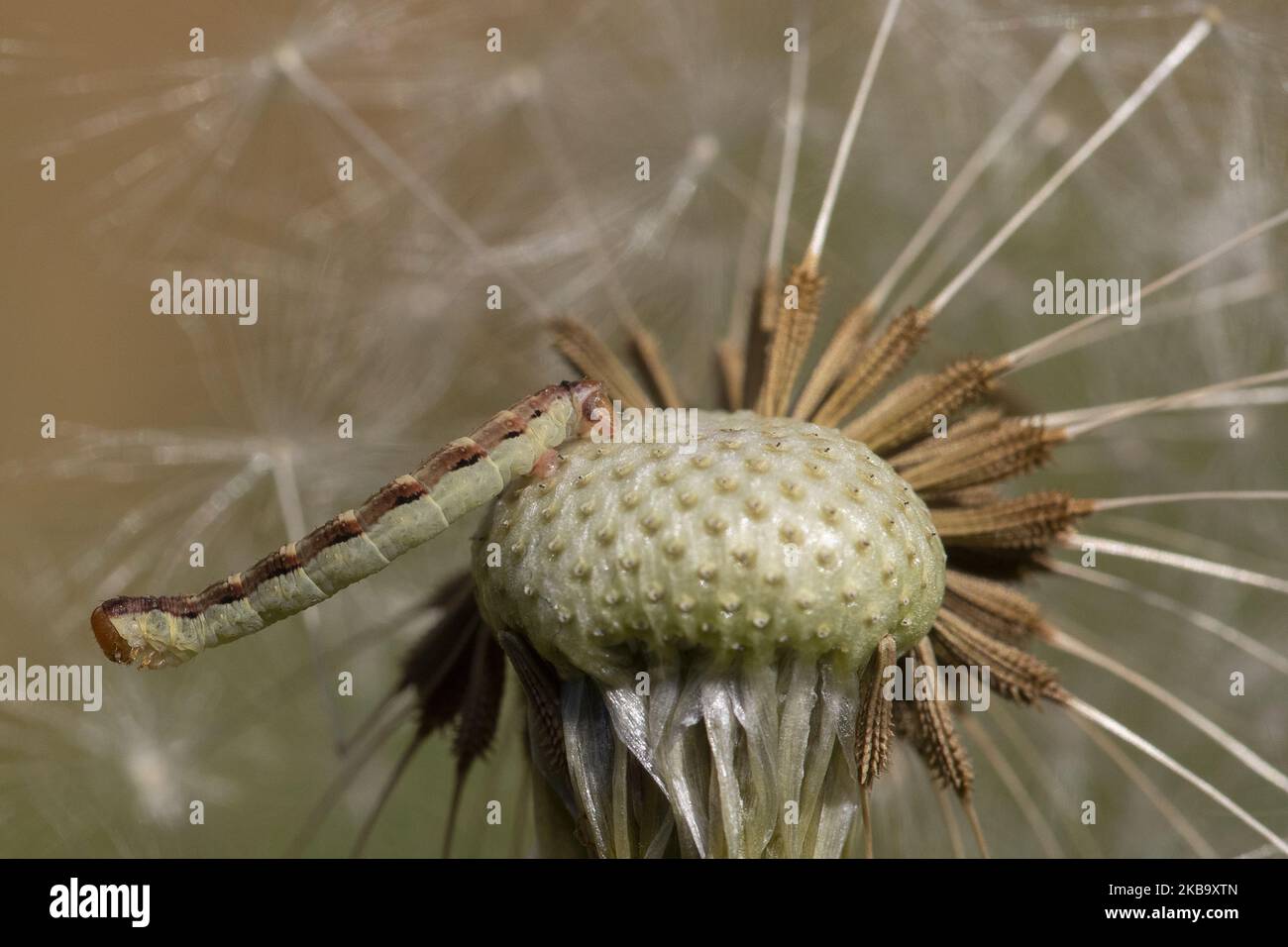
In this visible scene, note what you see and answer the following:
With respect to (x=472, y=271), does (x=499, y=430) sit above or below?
below

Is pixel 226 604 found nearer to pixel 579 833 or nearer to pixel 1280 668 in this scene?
pixel 579 833

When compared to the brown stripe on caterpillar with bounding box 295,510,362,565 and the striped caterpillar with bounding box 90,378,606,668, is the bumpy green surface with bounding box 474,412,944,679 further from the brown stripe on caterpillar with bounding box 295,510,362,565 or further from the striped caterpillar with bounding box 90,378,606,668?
the brown stripe on caterpillar with bounding box 295,510,362,565

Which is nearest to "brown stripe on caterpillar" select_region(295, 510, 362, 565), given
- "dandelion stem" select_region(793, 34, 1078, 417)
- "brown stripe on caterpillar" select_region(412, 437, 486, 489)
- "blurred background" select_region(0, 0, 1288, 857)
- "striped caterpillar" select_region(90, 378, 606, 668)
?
"striped caterpillar" select_region(90, 378, 606, 668)

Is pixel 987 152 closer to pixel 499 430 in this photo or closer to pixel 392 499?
pixel 499 430

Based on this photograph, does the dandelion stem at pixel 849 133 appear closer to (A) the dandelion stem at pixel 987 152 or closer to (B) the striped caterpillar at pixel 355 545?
(A) the dandelion stem at pixel 987 152

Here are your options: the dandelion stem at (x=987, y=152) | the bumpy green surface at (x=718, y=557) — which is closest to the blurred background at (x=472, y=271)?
the dandelion stem at (x=987, y=152)

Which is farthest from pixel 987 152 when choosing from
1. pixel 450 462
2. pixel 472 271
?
pixel 450 462
